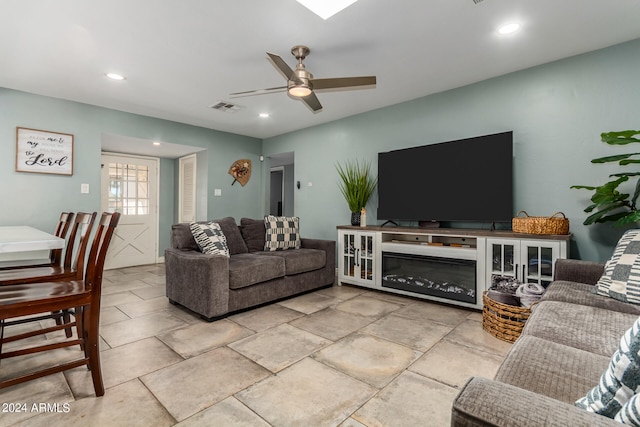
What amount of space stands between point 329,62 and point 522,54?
1731mm

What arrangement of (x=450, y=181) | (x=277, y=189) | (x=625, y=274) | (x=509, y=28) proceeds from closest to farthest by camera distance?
(x=625, y=274)
(x=509, y=28)
(x=450, y=181)
(x=277, y=189)

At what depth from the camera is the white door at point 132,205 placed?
537cm

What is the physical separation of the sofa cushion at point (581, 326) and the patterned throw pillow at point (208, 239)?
262cm

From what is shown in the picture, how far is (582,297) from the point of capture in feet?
6.03

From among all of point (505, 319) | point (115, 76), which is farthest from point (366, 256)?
point (115, 76)

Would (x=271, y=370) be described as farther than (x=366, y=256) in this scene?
No

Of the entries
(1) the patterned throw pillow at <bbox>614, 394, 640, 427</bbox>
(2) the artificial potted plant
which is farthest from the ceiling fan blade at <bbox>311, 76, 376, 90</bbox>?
(1) the patterned throw pillow at <bbox>614, 394, 640, 427</bbox>

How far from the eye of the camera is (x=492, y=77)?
3.27 meters

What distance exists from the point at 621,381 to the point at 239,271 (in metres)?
2.69

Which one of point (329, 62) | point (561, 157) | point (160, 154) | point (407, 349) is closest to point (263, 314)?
point (407, 349)

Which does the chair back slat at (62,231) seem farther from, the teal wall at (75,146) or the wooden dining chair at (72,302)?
the teal wall at (75,146)

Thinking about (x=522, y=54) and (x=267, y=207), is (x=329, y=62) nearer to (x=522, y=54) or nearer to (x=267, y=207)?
(x=522, y=54)

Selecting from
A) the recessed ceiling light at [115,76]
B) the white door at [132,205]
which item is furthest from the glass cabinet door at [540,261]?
the white door at [132,205]

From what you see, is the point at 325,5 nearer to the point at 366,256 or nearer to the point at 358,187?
the point at 358,187
